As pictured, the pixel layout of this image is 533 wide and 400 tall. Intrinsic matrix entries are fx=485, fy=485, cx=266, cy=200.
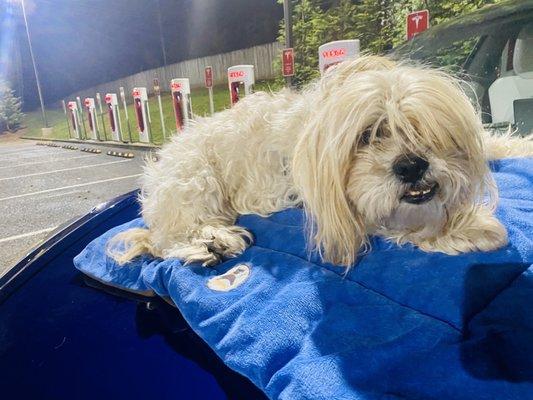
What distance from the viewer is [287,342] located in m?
1.14

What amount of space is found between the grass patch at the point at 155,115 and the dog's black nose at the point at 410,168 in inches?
198

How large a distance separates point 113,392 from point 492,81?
2.45m

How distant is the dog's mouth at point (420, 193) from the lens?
140 centimetres

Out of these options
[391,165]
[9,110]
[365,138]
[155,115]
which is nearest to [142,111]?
[155,115]

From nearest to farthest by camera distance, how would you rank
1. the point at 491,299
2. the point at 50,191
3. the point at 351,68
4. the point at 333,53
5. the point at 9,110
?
the point at 491,299 → the point at 351,68 → the point at 333,53 → the point at 50,191 → the point at 9,110

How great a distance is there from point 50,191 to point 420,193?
727 cm

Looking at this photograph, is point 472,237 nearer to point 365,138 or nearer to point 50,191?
point 365,138

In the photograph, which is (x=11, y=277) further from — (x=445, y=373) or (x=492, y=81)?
(x=492, y=81)

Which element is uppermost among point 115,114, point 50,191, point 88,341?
point 88,341

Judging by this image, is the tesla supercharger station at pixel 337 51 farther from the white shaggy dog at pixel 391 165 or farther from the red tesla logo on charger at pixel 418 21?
the white shaggy dog at pixel 391 165

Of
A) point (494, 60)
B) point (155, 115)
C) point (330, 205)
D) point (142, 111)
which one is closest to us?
point (330, 205)

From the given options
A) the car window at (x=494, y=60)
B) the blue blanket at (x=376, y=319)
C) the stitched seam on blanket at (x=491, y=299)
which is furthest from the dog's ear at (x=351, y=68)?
the car window at (x=494, y=60)

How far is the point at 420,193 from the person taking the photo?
1411 millimetres

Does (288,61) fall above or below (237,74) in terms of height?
above
